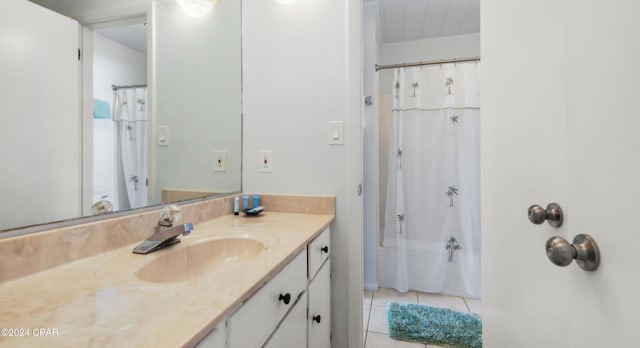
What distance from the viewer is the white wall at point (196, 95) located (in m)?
1.12

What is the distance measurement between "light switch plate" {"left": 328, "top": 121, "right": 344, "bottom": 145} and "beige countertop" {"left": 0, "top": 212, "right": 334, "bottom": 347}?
73 centimetres

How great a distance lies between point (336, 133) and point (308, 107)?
0.20m

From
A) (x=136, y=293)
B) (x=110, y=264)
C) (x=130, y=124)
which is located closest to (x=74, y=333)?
(x=136, y=293)

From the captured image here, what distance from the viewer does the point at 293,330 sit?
31.3 inches

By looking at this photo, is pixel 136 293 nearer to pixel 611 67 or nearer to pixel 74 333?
pixel 74 333

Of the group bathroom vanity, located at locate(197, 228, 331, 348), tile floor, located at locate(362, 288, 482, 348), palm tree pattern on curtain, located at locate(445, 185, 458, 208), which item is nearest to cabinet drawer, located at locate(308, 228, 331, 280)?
bathroom vanity, located at locate(197, 228, 331, 348)

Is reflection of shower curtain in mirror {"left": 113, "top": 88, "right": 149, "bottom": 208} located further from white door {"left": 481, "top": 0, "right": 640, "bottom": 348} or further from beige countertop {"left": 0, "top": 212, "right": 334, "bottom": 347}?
white door {"left": 481, "top": 0, "right": 640, "bottom": 348}

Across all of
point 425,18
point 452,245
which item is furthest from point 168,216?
point 425,18

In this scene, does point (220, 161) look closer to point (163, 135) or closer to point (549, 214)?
point (163, 135)

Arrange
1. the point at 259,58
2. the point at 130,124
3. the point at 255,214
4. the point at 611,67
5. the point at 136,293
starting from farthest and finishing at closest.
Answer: the point at 259,58 → the point at 255,214 → the point at 130,124 → the point at 136,293 → the point at 611,67

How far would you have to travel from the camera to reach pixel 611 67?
380mm

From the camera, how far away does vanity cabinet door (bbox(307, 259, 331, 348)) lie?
983 mm

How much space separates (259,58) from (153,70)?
56cm

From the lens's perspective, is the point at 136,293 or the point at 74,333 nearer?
the point at 74,333
